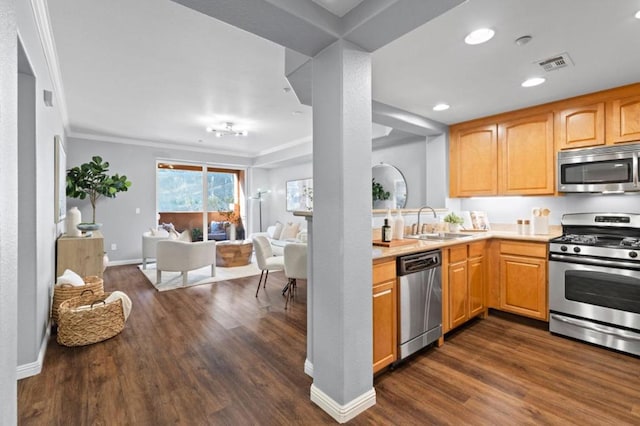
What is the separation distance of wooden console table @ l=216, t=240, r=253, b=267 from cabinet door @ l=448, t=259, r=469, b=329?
160 inches

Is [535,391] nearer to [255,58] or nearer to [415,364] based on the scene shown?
[415,364]

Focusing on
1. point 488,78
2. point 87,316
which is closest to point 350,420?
point 87,316

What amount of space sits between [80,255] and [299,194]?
4.71m

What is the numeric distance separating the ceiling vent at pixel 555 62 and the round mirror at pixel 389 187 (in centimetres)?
248

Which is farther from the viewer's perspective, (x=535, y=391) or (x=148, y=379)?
(x=148, y=379)

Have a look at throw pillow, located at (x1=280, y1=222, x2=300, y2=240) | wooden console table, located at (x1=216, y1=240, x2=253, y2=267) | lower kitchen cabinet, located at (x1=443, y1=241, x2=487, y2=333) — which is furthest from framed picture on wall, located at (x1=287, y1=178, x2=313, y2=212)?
lower kitchen cabinet, located at (x1=443, y1=241, x2=487, y2=333)

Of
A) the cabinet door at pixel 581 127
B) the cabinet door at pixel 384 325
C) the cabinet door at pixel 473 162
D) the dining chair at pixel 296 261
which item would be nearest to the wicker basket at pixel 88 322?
the dining chair at pixel 296 261

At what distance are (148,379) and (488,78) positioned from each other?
371cm

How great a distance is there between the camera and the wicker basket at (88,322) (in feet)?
8.73

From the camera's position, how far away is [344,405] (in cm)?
176

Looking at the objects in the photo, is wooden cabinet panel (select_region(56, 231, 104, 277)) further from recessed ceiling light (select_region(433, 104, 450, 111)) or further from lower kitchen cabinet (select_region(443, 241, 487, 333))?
recessed ceiling light (select_region(433, 104, 450, 111))

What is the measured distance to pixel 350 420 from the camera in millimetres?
1757

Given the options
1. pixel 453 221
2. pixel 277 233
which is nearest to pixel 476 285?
pixel 453 221

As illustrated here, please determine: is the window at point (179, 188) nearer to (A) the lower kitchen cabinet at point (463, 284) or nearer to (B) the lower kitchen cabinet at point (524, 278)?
(A) the lower kitchen cabinet at point (463, 284)
